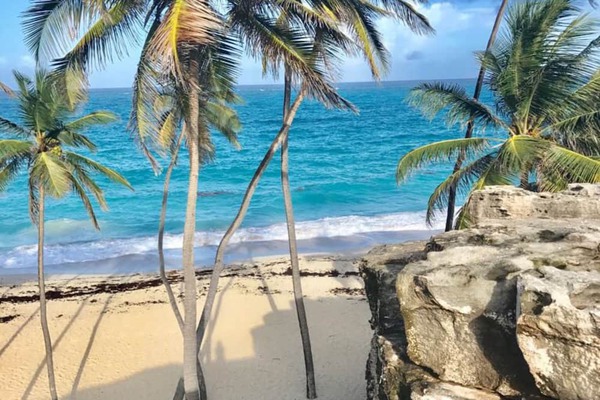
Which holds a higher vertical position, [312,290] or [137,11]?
[137,11]

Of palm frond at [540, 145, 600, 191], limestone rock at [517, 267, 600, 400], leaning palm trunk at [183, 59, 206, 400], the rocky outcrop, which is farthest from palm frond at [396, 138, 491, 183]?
limestone rock at [517, 267, 600, 400]

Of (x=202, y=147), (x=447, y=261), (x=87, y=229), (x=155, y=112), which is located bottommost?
(x=87, y=229)

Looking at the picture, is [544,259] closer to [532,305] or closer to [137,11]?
[532,305]

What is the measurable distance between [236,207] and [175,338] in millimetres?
17641

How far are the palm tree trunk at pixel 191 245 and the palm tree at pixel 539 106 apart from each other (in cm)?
548

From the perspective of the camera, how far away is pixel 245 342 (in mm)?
13203

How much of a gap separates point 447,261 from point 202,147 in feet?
18.4

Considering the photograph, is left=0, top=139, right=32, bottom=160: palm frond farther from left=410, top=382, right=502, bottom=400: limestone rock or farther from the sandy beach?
left=410, top=382, right=502, bottom=400: limestone rock

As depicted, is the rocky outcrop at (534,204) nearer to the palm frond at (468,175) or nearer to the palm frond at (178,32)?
the palm frond at (468,175)

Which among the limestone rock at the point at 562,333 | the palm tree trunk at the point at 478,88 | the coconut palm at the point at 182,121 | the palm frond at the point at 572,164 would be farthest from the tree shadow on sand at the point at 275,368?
the limestone rock at the point at 562,333

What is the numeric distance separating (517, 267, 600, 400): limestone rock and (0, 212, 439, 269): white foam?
63.6 ft

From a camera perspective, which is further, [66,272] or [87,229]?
[87,229]

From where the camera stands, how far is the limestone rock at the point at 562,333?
439 centimetres

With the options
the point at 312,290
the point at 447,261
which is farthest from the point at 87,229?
the point at 447,261
